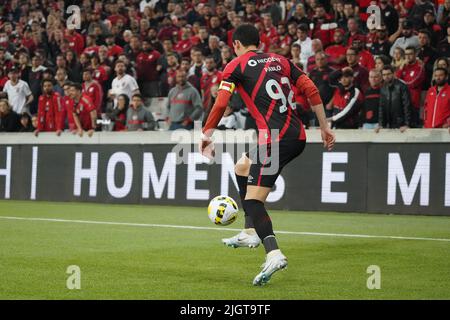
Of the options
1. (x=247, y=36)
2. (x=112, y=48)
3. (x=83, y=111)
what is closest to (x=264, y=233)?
(x=247, y=36)

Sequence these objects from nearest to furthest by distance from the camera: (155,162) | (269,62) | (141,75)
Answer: (269,62)
(155,162)
(141,75)

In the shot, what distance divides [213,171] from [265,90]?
9679 millimetres

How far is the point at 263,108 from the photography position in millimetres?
7688

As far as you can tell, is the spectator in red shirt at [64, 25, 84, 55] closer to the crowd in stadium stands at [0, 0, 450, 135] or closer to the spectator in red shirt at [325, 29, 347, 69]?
the crowd in stadium stands at [0, 0, 450, 135]

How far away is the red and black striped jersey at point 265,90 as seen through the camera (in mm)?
7598

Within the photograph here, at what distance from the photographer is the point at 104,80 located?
21.2m

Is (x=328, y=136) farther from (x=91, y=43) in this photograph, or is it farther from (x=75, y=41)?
(x=75, y=41)

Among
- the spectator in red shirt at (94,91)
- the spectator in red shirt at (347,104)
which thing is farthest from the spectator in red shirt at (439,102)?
the spectator in red shirt at (94,91)

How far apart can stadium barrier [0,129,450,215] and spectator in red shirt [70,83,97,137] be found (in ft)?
1.59

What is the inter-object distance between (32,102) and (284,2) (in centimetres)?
754

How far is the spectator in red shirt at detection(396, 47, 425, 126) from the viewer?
16.2 meters

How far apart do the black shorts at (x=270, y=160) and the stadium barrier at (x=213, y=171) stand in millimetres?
7585

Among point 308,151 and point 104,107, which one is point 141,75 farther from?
point 308,151

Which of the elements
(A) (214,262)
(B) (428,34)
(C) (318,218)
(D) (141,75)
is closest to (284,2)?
(D) (141,75)
